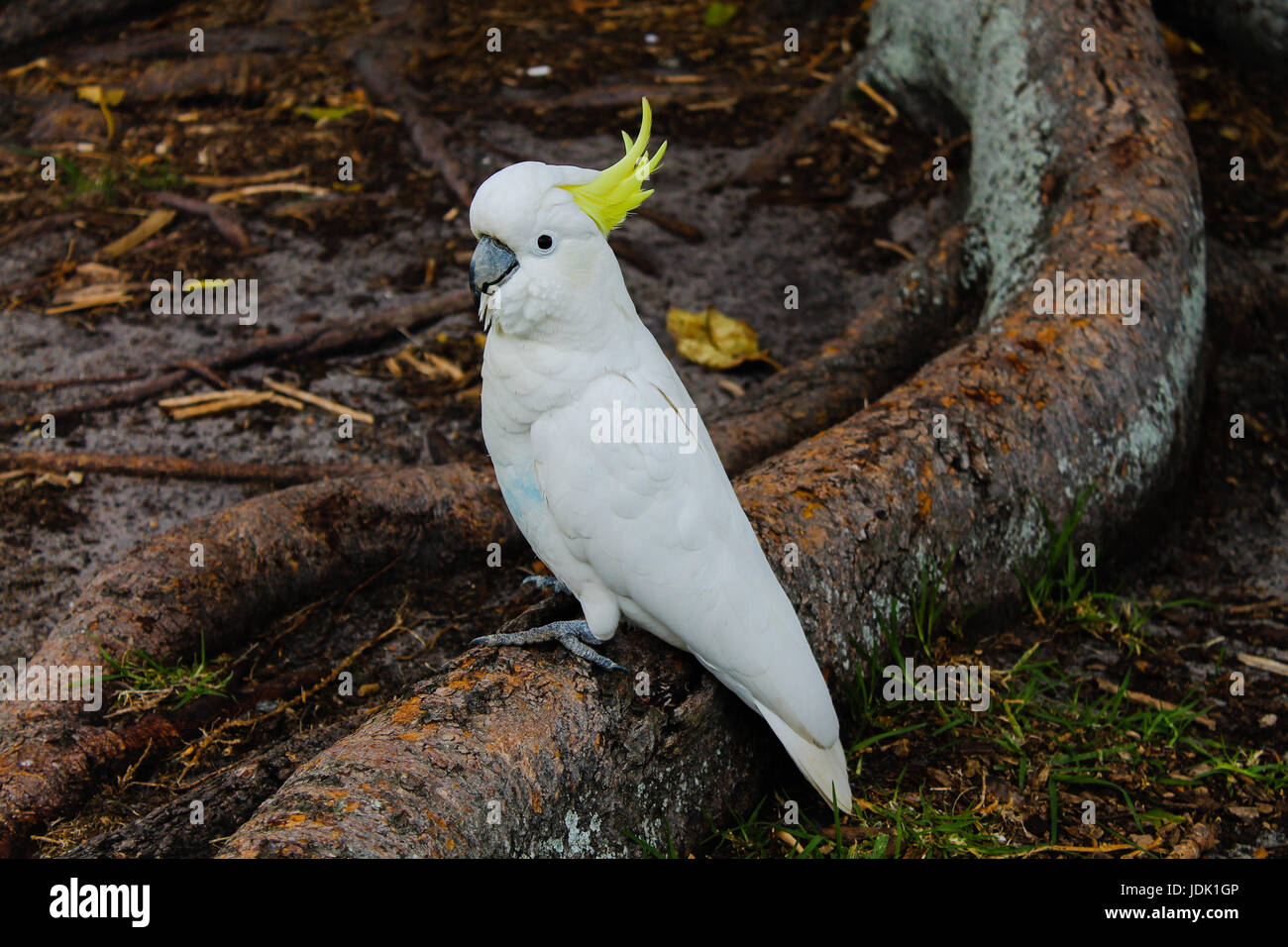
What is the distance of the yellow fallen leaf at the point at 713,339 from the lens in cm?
457

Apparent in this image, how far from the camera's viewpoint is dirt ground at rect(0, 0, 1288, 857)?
2904mm

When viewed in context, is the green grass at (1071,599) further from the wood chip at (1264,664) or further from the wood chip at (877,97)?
the wood chip at (877,97)

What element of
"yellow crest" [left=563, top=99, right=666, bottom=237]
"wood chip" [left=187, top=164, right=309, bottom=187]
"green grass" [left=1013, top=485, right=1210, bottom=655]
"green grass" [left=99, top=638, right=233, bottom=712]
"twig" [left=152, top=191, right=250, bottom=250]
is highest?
"wood chip" [left=187, top=164, right=309, bottom=187]

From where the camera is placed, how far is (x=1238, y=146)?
205 inches

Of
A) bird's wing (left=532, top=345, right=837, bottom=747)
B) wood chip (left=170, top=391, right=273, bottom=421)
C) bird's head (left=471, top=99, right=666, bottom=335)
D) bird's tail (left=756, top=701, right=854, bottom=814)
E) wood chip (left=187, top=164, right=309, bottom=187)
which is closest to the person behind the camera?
bird's head (left=471, top=99, right=666, bottom=335)

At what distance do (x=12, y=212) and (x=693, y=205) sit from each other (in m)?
3.51

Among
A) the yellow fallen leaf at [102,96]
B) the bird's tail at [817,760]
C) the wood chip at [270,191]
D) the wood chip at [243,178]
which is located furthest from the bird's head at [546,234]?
the yellow fallen leaf at [102,96]

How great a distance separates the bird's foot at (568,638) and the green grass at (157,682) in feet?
3.51

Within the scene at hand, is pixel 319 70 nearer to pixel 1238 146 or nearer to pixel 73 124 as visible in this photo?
pixel 73 124

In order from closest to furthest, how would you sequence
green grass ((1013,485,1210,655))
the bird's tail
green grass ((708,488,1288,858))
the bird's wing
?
the bird's wing
the bird's tail
green grass ((708,488,1288,858))
green grass ((1013,485,1210,655))

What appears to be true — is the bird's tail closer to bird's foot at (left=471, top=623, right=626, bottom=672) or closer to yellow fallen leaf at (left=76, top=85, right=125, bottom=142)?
bird's foot at (left=471, top=623, right=626, bottom=672)

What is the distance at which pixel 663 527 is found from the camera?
2273 mm

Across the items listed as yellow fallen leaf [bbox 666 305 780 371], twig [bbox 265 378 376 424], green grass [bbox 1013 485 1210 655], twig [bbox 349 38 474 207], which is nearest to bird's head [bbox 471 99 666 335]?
green grass [bbox 1013 485 1210 655]

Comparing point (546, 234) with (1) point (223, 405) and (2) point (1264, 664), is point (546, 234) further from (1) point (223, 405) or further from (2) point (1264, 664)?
(1) point (223, 405)
